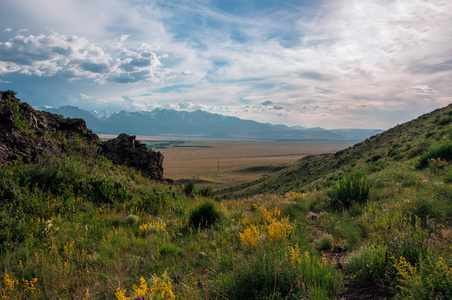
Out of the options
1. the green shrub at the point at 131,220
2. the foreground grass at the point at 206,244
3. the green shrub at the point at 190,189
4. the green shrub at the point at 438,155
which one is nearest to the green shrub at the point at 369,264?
the foreground grass at the point at 206,244

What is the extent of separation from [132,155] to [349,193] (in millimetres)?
13041

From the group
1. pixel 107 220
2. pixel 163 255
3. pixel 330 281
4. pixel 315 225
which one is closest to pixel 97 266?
pixel 163 255

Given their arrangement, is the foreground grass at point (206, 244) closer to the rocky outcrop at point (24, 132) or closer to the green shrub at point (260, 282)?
the green shrub at point (260, 282)

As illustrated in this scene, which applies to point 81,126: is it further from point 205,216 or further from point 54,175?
point 205,216

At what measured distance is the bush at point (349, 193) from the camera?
23.0 ft

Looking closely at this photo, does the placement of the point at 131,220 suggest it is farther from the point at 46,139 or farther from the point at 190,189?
the point at 46,139

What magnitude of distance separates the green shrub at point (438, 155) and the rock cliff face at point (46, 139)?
1381cm

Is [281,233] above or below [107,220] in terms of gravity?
above

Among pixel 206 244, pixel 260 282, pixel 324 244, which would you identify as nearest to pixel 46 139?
pixel 206 244

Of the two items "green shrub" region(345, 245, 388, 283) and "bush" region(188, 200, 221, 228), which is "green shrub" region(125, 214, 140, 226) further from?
"green shrub" region(345, 245, 388, 283)

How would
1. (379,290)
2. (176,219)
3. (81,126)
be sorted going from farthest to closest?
(81,126) < (176,219) < (379,290)

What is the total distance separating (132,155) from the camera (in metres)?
15.7

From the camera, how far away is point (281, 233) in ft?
14.9

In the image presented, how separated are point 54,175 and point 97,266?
521cm
